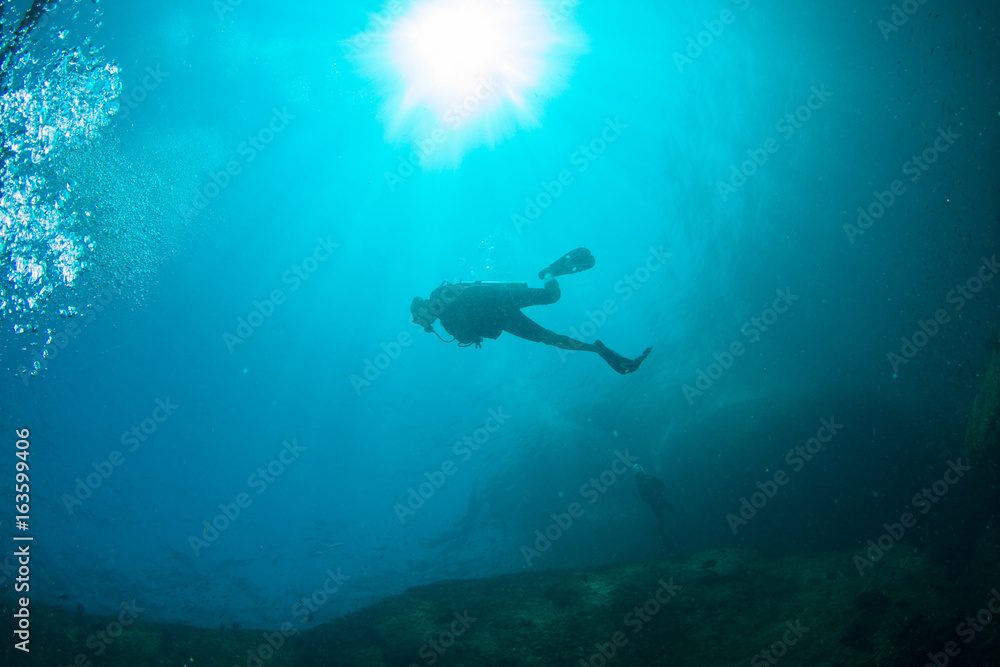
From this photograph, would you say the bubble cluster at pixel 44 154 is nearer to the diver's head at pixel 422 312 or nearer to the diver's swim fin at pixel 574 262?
the diver's head at pixel 422 312

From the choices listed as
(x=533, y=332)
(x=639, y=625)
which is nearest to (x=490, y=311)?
(x=533, y=332)

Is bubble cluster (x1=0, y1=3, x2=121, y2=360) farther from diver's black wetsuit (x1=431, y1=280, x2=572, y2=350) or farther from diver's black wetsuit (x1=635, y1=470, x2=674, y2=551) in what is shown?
diver's black wetsuit (x1=635, y1=470, x2=674, y2=551)

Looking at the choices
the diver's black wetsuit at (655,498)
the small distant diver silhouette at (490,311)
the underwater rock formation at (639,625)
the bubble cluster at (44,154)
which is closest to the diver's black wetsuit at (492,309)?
the small distant diver silhouette at (490,311)

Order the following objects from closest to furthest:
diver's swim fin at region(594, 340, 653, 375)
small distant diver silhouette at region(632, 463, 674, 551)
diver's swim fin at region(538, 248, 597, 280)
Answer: diver's swim fin at region(594, 340, 653, 375), diver's swim fin at region(538, 248, 597, 280), small distant diver silhouette at region(632, 463, 674, 551)

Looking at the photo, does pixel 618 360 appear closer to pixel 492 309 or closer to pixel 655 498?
pixel 492 309

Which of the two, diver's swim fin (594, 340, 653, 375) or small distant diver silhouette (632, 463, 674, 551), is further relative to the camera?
small distant diver silhouette (632, 463, 674, 551)

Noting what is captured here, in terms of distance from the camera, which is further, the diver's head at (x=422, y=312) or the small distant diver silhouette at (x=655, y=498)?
the small distant diver silhouette at (x=655, y=498)

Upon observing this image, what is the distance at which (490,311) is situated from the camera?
7.34m

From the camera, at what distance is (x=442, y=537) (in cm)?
3038

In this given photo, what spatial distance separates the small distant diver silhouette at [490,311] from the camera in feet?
23.7

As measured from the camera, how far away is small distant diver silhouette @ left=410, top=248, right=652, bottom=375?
23.7 feet

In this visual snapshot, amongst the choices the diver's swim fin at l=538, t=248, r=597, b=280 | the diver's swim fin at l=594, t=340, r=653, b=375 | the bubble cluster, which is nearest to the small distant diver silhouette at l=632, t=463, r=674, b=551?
the diver's swim fin at l=594, t=340, r=653, b=375

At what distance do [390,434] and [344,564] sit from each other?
43.4 feet

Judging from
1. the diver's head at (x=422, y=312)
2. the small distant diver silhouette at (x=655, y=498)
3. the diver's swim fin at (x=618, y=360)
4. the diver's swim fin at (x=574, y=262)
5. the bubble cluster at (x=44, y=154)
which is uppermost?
the bubble cluster at (x=44, y=154)
